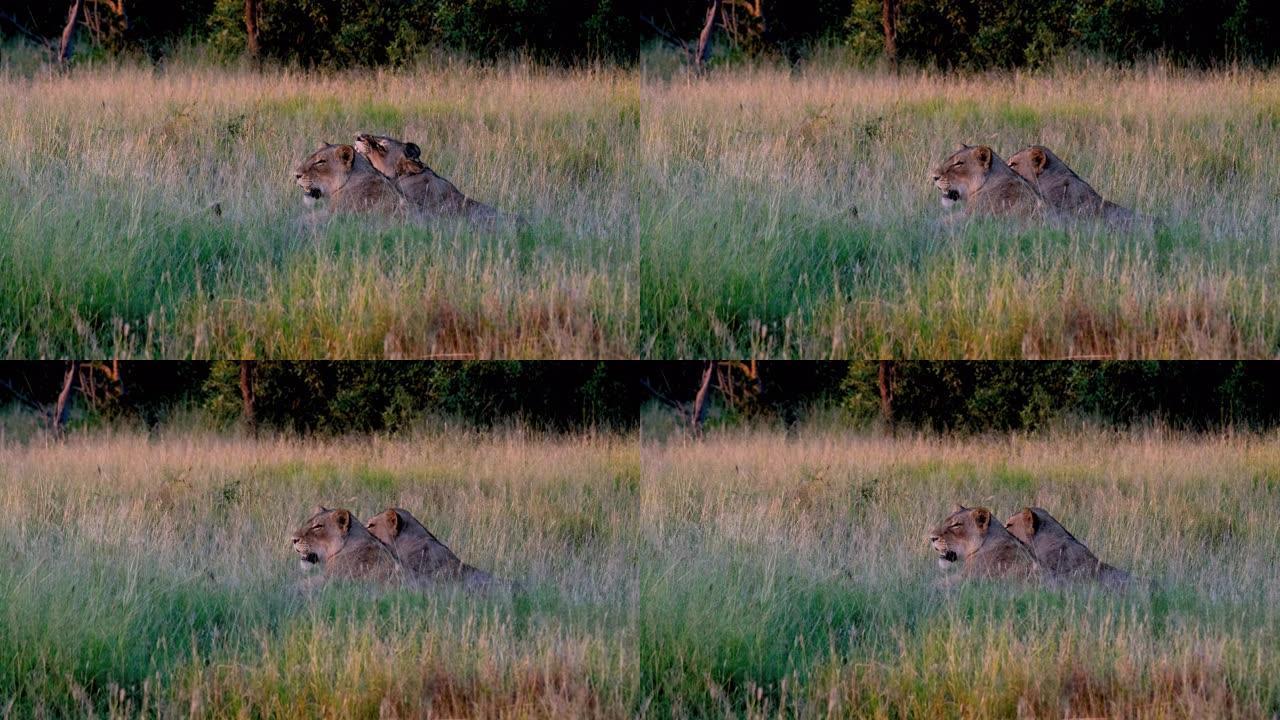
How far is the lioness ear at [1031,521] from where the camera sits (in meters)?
9.71

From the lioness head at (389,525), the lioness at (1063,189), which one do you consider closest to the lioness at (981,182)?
the lioness at (1063,189)

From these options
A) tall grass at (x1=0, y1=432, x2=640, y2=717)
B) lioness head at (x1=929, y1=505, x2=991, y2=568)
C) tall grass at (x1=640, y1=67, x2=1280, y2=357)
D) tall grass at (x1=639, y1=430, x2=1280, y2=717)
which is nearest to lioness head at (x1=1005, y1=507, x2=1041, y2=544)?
lioness head at (x1=929, y1=505, x2=991, y2=568)

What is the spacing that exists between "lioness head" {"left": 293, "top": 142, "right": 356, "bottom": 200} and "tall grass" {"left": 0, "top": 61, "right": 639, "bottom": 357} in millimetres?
145

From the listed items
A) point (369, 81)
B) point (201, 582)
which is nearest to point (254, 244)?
point (201, 582)

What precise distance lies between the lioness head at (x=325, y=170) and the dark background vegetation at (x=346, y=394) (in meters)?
1.12

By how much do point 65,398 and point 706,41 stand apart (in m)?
5.01

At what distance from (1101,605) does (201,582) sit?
494 centimetres

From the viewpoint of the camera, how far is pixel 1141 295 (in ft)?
29.4

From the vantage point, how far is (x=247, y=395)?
9602 mm

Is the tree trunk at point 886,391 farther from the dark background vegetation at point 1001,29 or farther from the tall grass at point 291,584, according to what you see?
the dark background vegetation at point 1001,29

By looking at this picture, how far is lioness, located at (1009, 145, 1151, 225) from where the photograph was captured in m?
Result: 10.2

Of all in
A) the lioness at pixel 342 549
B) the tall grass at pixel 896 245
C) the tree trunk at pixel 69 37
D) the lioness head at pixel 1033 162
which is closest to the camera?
the tall grass at pixel 896 245

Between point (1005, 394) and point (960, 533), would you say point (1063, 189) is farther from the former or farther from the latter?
point (960, 533)

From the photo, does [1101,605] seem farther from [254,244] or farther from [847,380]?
[254,244]
